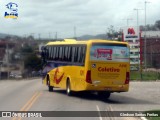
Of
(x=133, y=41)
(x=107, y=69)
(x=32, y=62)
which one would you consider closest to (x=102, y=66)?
(x=107, y=69)

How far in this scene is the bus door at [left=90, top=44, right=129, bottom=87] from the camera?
2516cm

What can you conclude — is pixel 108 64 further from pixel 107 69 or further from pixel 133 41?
pixel 133 41

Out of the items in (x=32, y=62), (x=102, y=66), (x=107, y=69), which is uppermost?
(x=102, y=66)

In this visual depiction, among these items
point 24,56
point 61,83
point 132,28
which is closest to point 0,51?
point 24,56

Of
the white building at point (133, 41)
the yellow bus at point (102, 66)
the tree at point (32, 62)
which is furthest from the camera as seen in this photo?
the tree at point (32, 62)

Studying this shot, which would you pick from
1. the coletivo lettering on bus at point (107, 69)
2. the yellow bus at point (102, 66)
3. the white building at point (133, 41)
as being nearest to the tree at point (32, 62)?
the white building at point (133, 41)

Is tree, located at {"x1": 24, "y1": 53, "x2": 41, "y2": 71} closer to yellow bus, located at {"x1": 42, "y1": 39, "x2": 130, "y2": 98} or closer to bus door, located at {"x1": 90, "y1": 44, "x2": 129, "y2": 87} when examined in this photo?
yellow bus, located at {"x1": 42, "y1": 39, "x2": 130, "y2": 98}

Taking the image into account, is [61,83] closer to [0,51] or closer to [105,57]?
[105,57]

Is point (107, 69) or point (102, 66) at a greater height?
point (102, 66)

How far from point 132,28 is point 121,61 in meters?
30.0

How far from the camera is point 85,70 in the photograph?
82.7ft

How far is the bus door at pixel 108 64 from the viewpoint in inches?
990

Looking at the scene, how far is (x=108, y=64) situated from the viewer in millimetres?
25297

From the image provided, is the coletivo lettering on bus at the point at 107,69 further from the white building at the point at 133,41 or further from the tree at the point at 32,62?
the tree at the point at 32,62
